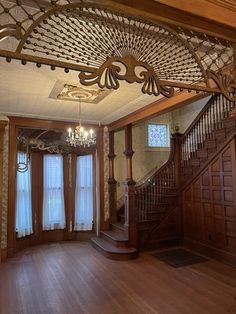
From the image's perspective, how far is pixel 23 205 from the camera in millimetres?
5309

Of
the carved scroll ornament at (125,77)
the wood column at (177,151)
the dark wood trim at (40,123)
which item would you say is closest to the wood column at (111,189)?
the dark wood trim at (40,123)

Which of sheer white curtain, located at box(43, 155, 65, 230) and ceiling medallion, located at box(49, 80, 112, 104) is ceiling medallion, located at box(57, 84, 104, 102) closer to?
ceiling medallion, located at box(49, 80, 112, 104)

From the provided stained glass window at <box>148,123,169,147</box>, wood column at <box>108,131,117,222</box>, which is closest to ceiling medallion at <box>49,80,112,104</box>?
wood column at <box>108,131,117,222</box>

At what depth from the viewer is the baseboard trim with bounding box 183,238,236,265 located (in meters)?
4.15

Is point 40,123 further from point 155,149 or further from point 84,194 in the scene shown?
point 155,149

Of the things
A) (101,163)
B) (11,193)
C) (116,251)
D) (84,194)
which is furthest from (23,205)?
(116,251)

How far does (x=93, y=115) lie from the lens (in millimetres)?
4895

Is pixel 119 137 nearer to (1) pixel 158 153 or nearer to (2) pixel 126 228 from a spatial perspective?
(1) pixel 158 153

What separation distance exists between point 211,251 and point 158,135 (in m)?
3.89

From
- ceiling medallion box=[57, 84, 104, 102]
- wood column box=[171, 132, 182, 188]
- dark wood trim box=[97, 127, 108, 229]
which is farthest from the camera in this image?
dark wood trim box=[97, 127, 108, 229]

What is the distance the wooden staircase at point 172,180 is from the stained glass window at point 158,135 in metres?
1.69

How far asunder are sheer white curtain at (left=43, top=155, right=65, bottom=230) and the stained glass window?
2856 mm

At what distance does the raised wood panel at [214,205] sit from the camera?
4164 mm

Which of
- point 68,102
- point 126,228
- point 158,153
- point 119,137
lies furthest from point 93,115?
point 158,153
